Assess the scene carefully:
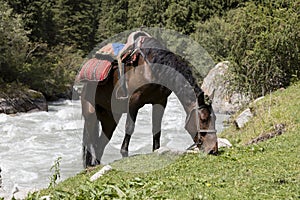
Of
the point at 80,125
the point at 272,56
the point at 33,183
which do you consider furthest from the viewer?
the point at 80,125

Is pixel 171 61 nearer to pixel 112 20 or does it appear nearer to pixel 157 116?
pixel 157 116

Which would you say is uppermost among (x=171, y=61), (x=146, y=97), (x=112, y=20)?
(x=112, y=20)

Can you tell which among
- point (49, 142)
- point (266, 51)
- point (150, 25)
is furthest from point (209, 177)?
point (150, 25)

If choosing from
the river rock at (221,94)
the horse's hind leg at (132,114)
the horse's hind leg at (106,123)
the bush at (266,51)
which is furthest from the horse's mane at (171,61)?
the river rock at (221,94)

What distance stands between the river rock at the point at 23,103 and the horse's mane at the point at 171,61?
49.2 feet

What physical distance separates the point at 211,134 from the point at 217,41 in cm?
2642

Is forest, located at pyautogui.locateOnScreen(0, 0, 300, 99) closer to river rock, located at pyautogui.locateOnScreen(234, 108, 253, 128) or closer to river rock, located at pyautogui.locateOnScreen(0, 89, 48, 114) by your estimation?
river rock, located at pyautogui.locateOnScreen(0, 89, 48, 114)

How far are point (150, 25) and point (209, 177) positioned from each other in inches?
1510

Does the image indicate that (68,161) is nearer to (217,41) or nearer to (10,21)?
(10,21)

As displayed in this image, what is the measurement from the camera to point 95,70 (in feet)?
25.3

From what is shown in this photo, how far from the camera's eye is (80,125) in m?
16.9

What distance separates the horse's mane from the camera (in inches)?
242

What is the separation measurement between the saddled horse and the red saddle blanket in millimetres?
112

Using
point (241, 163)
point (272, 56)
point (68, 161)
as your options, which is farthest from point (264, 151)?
point (272, 56)
